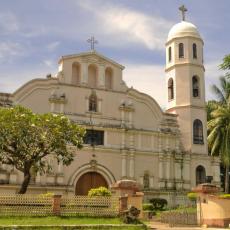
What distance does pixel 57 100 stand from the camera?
98.9 ft

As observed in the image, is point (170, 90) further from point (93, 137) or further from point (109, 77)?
point (93, 137)

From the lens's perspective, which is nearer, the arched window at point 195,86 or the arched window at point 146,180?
the arched window at point 146,180

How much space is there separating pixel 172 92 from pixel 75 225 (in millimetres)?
21688

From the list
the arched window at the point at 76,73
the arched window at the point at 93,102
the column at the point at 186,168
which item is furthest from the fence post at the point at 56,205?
the column at the point at 186,168

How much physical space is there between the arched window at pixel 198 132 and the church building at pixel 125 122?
8 centimetres

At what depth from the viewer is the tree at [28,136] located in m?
21.5

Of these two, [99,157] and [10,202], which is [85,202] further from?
[99,157]

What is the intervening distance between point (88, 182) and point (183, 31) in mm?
14657

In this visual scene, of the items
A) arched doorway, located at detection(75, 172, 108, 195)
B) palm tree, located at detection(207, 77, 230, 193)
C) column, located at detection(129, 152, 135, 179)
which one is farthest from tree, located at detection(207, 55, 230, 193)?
arched doorway, located at detection(75, 172, 108, 195)

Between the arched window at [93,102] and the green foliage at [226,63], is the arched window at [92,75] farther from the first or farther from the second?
the green foliage at [226,63]

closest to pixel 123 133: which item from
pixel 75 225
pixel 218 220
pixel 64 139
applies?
pixel 64 139

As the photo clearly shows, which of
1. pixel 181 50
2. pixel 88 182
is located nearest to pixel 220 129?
pixel 181 50

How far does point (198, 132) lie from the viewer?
34.0 metres

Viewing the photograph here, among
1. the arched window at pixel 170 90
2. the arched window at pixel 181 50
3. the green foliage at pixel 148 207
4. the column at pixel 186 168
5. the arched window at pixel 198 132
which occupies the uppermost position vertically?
the arched window at pixel 181 50
